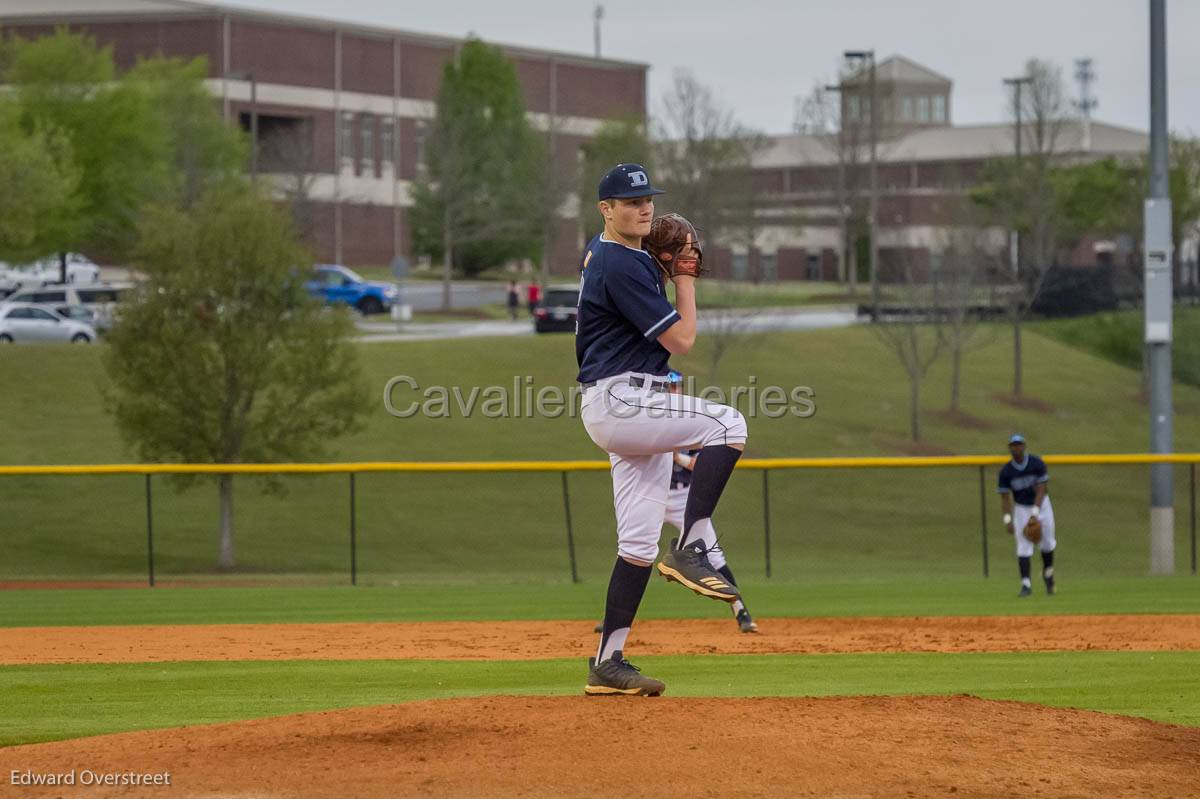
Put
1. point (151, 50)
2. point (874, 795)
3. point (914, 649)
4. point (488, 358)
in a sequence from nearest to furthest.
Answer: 1. point (874, 795)
2. point (914, 649)
3. point (488, 358)
4. point (151, 50)

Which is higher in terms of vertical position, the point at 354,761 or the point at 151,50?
the point at 151,50

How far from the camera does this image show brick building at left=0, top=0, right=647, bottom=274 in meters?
69.3

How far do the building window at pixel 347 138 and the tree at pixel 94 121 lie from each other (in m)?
22.2

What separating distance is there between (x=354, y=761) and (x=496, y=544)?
68.9ft

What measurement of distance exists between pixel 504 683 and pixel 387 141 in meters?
72.1

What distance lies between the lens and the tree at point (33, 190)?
41.2m

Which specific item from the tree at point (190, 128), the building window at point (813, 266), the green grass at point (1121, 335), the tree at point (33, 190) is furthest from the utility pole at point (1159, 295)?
the building window at point (813, 266)

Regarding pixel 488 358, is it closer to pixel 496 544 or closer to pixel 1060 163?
pixel 496 544

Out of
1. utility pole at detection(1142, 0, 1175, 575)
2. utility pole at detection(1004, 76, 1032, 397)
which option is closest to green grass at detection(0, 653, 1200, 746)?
utility pole at detection(1142, 0, 1175, 575)

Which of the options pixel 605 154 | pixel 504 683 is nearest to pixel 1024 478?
pixel 504 683

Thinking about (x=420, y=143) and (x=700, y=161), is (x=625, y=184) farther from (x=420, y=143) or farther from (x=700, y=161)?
(x=420, y=143)

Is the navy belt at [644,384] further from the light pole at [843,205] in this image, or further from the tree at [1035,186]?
the light pole at [843,205]

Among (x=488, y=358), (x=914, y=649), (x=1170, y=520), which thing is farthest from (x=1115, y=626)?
(x=488, y=358)

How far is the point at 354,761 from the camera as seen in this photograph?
19.0 feet
